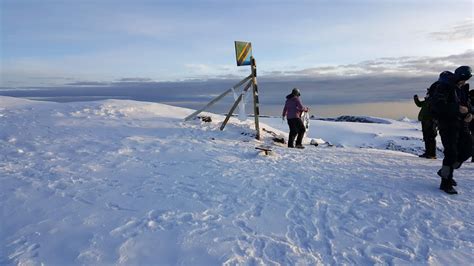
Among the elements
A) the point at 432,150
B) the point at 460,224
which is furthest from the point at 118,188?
the point at 432,150

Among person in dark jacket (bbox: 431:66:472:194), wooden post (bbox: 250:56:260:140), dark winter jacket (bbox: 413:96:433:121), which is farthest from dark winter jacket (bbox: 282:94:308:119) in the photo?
person in dark jacket (bbox: 431:66:472:194)

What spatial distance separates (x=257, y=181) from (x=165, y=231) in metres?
2.72

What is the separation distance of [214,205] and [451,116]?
440cm

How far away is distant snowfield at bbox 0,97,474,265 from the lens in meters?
4.64

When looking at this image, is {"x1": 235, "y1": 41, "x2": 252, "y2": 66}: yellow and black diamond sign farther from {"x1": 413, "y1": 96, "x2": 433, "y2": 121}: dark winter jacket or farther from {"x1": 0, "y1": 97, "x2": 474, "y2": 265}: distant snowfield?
{"x1": 413, "y1": 96, "x2": 433, "y2": 121}: dark winter jacket

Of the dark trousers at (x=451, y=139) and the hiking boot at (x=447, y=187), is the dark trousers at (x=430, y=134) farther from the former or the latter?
the hiking boot at (x=447, y=187)

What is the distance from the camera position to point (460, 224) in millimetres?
5324

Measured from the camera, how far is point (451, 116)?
6297mm

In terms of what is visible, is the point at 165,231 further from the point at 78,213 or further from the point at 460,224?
the point at 460,224

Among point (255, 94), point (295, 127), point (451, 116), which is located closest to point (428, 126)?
point (295, 127)

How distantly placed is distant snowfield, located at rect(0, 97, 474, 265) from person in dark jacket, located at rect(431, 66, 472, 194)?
584 millimetres

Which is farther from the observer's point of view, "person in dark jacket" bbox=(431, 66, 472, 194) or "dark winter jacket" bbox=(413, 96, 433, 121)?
"dark winter jacket" bbox=(413, 96, 433, 121)

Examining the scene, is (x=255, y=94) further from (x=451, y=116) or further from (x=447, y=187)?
(x=447, y=187)

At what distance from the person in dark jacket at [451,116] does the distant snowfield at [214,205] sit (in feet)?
1.92
